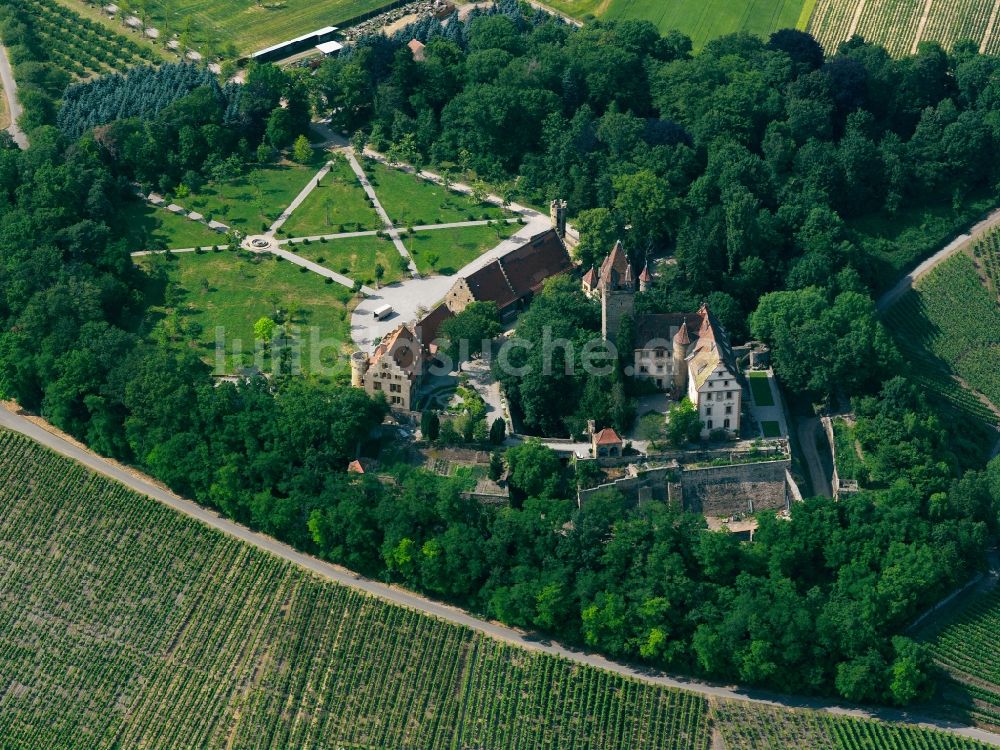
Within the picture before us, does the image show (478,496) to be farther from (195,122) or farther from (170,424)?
(195,122)

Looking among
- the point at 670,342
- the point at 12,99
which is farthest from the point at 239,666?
the point at 12,99

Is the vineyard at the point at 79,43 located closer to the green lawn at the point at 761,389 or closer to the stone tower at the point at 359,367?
the stone tower at the point at 359,367

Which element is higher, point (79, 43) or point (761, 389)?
point (761, 389)

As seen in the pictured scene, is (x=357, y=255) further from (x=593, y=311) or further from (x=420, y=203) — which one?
(x=593, y=311)

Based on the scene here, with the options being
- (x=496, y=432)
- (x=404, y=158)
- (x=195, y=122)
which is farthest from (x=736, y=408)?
(x=195, y=122)

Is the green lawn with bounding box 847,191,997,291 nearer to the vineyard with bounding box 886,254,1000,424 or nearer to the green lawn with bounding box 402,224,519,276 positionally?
the vineyard with bounding box 886,254,1000,424

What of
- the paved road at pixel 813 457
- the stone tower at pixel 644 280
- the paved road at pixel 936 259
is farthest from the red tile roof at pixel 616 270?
the paved road at pixel 936 259
